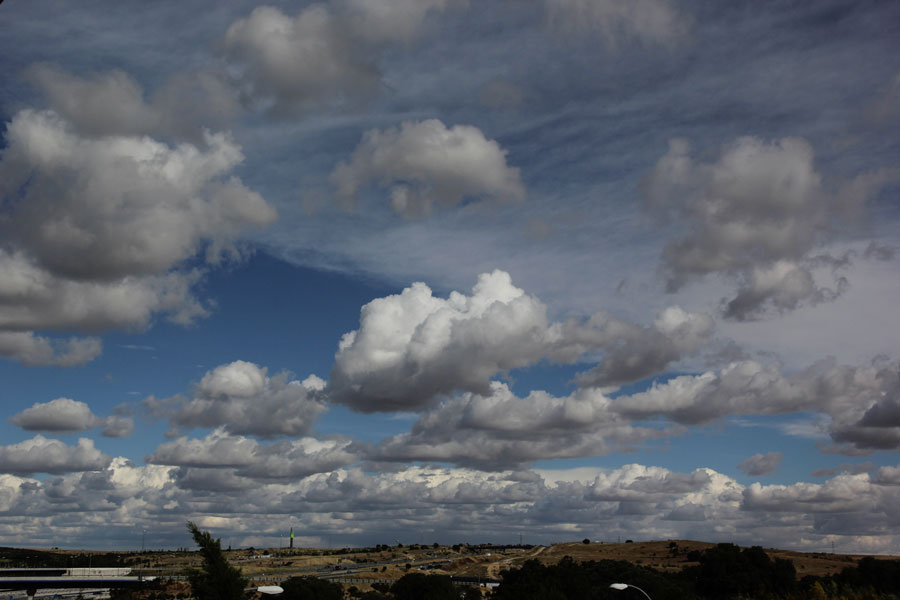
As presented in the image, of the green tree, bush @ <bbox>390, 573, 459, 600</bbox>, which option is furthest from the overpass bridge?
the green tree

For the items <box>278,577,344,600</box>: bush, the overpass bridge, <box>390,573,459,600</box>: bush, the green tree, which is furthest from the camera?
the overpass bridge

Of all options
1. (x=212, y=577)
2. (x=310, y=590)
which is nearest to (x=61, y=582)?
(x=310, y=590)

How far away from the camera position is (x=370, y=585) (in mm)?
178000

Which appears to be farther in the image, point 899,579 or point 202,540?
point 899,579

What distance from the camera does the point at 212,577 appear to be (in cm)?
4491

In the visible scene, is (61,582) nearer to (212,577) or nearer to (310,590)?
(310,590)

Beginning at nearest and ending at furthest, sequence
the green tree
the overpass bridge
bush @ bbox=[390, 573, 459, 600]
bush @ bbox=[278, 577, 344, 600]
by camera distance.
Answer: the green tree
bush @ bbox=[278, 577, 344, 600]
bush @ bbox=[390, 573, 459, 600]
the overpass bridge

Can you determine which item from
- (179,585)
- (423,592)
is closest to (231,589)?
(423,592)

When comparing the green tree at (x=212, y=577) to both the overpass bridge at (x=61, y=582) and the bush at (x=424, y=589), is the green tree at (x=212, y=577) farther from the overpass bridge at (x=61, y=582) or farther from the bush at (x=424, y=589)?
the overpass bridge at (x=61, y=582)

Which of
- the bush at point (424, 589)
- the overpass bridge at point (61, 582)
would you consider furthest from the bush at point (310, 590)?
the overpass bridge at point (61, 582)

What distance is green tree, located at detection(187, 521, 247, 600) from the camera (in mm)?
44656

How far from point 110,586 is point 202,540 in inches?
6725

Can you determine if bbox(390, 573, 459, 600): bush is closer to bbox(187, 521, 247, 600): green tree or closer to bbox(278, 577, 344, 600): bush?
bbox(278, 577, 344, 600): bush

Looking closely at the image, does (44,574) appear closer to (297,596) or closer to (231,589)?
(297,596)
